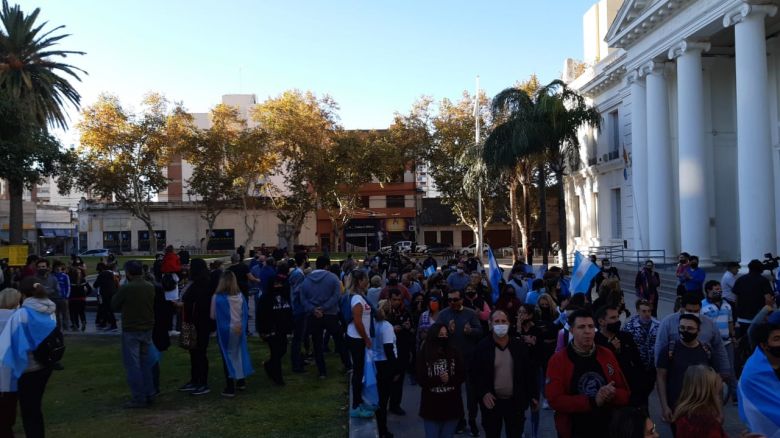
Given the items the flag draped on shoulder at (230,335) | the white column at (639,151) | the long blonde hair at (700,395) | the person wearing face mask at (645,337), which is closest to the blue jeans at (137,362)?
the flag draped on shoulder at (230,335)

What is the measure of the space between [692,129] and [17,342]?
23.3 meters

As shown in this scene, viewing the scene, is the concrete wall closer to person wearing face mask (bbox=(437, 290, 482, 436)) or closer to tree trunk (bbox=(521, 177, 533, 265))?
tree trunk (bbox=(521, 177, 533, 265))

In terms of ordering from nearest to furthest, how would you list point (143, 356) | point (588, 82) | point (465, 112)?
point (143, 356), point (588, 82), point (465, 112)

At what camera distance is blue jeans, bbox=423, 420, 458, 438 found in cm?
571

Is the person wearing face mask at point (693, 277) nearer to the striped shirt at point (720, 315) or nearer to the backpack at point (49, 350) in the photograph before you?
the striped shirt at point (720, 315)

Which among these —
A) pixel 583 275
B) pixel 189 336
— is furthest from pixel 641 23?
pixel 189 336

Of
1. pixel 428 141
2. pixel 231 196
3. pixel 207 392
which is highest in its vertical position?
pixel 428 141

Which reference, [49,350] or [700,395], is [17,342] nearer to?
[49,350]

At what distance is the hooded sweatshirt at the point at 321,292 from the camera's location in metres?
9.93

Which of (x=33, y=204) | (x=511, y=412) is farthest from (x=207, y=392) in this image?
(x=33, y=204)

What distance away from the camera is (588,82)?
35375 mm

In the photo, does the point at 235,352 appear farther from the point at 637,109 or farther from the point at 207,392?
the point at 637,109

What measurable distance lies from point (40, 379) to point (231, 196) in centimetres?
4503

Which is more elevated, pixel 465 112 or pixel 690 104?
pixel 465 112
